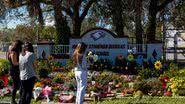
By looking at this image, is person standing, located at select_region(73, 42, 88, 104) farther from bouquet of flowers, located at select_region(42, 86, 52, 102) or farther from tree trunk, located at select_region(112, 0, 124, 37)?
tree trunk, located at select_region(112, 0, 124, 37)

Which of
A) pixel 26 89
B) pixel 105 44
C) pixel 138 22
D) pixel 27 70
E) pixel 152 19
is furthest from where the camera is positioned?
pixel 152 19

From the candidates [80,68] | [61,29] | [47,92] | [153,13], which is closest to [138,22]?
[153,13]

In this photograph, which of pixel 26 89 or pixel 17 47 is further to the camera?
pixel 17 47

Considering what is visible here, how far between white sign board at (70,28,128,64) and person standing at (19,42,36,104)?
1271cm

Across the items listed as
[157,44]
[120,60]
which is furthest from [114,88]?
[157,44]

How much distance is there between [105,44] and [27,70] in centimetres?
1305

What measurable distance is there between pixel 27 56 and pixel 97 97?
2.82 metres

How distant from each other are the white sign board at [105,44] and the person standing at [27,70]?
12.7 m

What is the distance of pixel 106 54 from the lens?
2411cm

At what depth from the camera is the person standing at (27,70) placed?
11.3 metres

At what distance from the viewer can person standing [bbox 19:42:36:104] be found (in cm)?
1134

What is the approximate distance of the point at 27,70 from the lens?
37.2 feet

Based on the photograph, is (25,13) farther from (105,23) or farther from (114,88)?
(114,88)

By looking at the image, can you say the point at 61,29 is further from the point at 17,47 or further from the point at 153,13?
the point at 17,47
